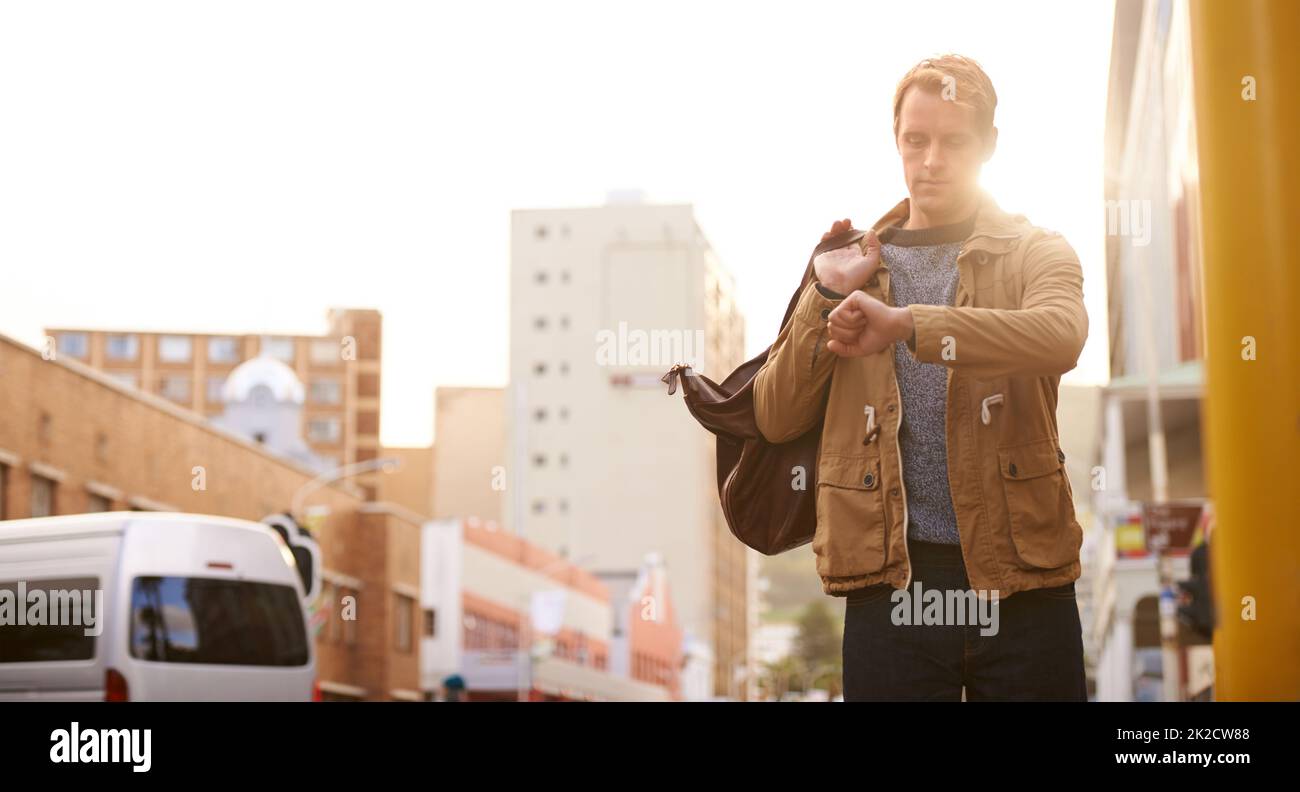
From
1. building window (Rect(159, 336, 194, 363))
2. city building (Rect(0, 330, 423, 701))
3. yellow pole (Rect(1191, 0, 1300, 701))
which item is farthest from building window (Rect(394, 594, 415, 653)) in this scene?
building window (Rect(159, 336, 194, 363))

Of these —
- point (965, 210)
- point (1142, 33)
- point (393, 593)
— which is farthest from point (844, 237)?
point (393, 593)

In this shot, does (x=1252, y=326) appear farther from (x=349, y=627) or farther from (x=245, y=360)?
(x=245, y=360)

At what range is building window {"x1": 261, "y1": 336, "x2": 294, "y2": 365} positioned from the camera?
10006 centimetres

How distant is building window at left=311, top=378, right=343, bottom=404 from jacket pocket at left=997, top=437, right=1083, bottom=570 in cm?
10079

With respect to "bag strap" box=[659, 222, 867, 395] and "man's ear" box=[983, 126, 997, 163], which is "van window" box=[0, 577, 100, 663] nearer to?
"bag strap" box=[659, 222, 867, 395]

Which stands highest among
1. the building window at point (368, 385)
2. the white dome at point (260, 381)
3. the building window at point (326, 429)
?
the building window at point (368, 385)

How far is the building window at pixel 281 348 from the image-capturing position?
100062 millimetres

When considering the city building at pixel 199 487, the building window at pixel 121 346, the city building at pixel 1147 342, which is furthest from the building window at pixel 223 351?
the city building at pixel 1147 342

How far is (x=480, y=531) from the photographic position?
54156 millimetres

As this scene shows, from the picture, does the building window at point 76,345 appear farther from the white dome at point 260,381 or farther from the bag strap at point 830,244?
the bag strap at point 830,244

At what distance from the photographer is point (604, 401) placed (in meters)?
89.1

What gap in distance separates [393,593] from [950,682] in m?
43.9

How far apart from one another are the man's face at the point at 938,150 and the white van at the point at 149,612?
6.65m

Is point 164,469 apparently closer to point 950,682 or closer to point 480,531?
point 480,531
